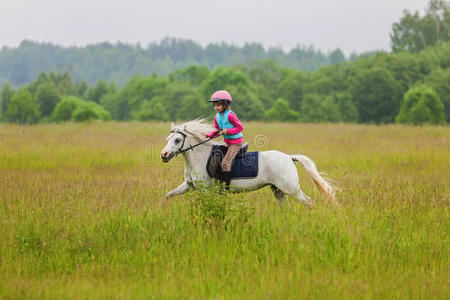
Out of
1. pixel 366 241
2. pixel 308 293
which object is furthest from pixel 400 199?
pixel 308 293

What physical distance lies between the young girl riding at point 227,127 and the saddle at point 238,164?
11 cm

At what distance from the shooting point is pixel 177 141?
22.1ft

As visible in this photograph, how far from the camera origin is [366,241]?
536 centimetres

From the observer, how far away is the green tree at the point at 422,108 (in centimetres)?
4709

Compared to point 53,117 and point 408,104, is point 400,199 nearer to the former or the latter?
point 408,104

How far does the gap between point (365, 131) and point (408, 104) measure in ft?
107

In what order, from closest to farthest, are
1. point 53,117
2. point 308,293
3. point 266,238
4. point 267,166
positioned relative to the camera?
point 308,293
point 266,238
point 267,166
point 53,117

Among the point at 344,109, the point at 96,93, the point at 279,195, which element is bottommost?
the point at 279,195

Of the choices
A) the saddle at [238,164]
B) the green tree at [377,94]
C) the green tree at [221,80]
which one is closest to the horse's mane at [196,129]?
the saddle at [238,164]

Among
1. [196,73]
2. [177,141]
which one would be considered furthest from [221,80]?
[177,141]

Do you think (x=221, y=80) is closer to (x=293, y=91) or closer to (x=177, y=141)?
(x=293, y=91)

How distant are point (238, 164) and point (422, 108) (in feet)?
149

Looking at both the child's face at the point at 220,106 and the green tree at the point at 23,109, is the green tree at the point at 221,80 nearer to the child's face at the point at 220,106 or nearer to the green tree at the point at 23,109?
the green tree at the point at 23,109

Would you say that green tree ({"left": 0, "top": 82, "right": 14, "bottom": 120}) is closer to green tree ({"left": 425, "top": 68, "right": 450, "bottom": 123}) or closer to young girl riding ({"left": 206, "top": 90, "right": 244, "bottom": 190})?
green tree ({"left": 425, "top": 68, "right": 450, "bottom": 123})
